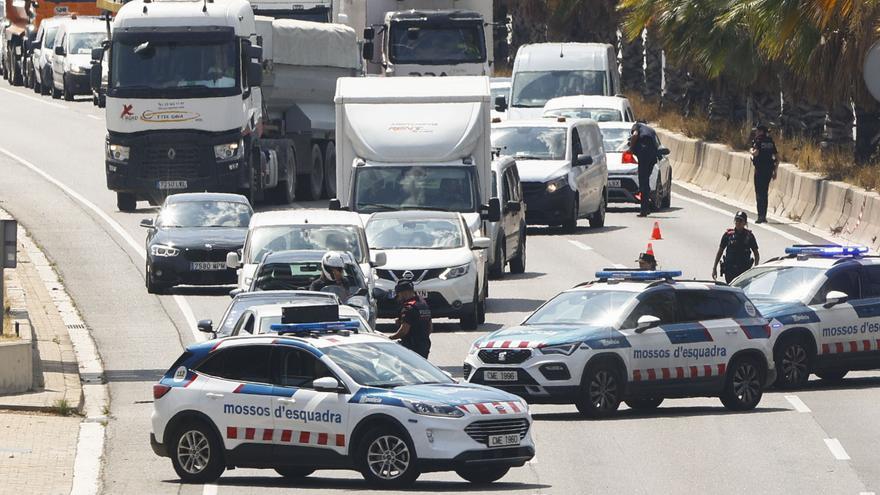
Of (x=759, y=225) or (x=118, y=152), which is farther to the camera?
(x=759, y=225)

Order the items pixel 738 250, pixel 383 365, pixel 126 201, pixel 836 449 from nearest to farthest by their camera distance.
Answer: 1. pixel 383 365
2. pixel 836 449
3. pixel 738 250
4. pixel 126 201

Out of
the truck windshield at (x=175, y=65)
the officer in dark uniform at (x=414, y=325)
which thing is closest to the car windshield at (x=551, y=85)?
the truck windshield at (x=175, y=65)

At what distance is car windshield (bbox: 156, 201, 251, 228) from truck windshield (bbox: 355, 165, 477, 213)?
8.30 ft

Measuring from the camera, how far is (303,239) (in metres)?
27.8

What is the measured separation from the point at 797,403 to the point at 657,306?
7.54ft

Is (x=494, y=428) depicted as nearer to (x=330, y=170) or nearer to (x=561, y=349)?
(x=561, y=349)

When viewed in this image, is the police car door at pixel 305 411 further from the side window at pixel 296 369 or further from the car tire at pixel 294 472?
the car tire at pixel 294 472

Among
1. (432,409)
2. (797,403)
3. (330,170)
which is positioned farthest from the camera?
(330,170)

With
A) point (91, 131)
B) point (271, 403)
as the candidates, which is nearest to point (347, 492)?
point (271, 403)

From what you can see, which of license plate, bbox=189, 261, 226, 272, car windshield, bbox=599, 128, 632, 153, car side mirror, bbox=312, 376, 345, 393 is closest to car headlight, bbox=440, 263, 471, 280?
license plate, bbox=189, 261, 226, 272

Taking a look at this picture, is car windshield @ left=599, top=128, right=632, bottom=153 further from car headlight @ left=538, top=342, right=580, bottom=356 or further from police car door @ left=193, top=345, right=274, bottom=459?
police car door @ left=193, top=345, right=274, bottom=459

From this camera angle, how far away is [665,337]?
21719 millimetres

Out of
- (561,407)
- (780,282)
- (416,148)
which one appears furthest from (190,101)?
(561,407)

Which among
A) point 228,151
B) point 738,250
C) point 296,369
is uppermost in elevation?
point 296,369
